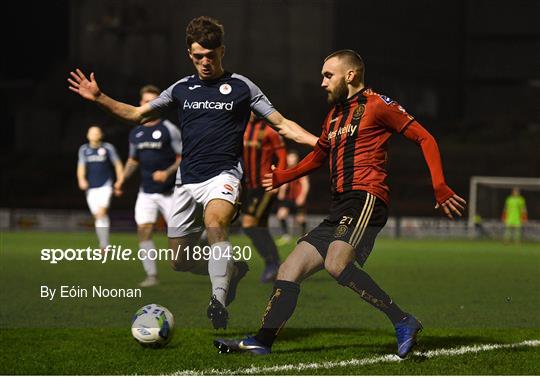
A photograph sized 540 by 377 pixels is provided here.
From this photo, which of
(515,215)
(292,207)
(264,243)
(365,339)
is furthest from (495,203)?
(365,339)

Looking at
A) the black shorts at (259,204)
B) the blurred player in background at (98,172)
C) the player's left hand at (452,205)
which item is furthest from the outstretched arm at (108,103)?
the blurred player in background at (98,172)

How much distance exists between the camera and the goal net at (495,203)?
25.8 m

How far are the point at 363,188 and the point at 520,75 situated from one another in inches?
868

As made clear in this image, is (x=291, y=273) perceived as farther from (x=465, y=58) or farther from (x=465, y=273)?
(x=465, y=58)

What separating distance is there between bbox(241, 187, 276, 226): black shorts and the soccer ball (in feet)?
14.4

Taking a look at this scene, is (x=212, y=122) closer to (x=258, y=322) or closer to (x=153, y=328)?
(x=153, y=328)

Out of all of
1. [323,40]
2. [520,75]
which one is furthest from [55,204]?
[520,75]

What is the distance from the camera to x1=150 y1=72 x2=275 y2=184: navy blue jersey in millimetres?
6688

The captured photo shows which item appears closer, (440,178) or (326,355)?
(440,178)

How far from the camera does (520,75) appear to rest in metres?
26.8

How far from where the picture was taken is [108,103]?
654cm

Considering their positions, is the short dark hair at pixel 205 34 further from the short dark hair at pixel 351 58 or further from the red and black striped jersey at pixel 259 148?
the red and black striped jersey at pixel 259 148

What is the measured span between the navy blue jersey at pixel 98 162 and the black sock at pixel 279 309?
28.5ft

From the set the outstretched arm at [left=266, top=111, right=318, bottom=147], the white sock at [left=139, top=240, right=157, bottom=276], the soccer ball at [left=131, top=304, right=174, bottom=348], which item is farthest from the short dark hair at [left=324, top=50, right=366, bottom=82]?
the white sock at [left=139, top=240, right=157, bottom=276]
